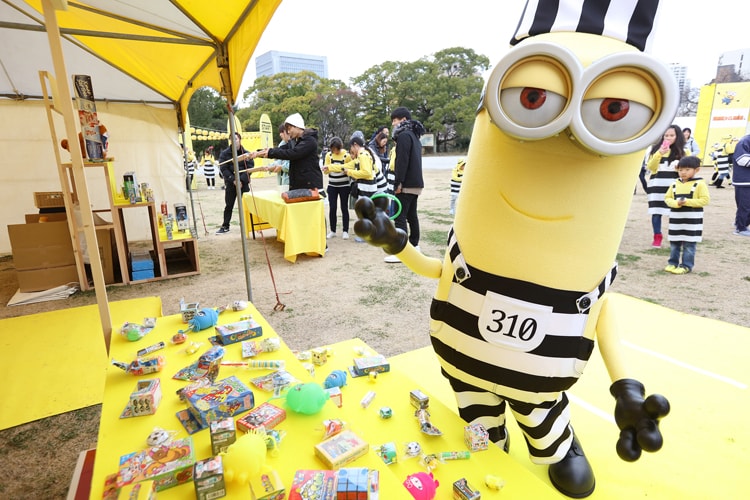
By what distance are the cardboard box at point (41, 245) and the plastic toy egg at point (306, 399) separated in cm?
429

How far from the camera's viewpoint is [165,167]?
688 centimetres

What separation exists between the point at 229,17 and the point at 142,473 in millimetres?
2704

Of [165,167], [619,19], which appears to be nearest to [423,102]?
[165,167]

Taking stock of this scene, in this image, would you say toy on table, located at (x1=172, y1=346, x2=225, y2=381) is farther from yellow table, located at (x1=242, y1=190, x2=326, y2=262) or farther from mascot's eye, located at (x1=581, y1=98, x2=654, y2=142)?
yellow table, located at (x1=242, y1=190, x2=326, y2=262)

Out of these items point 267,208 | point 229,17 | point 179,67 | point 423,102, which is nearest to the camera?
point 229,17

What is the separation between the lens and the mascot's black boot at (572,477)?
153cm

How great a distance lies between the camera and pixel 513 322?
126cm

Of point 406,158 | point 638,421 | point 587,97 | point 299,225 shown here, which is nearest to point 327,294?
point 299,225

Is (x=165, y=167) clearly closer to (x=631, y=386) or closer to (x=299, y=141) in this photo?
(x=299, y=141)

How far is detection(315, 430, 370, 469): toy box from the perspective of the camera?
1.04 meters

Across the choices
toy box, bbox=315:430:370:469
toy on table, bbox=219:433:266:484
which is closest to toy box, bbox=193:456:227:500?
toy on table, bbox=219:433:266:484

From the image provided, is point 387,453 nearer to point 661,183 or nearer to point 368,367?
point 368,367

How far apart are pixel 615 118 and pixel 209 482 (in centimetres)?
135

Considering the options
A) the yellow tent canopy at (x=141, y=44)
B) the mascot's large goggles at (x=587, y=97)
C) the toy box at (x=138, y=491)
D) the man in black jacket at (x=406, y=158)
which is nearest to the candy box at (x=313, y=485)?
the toy box at (x=138, y=491)
